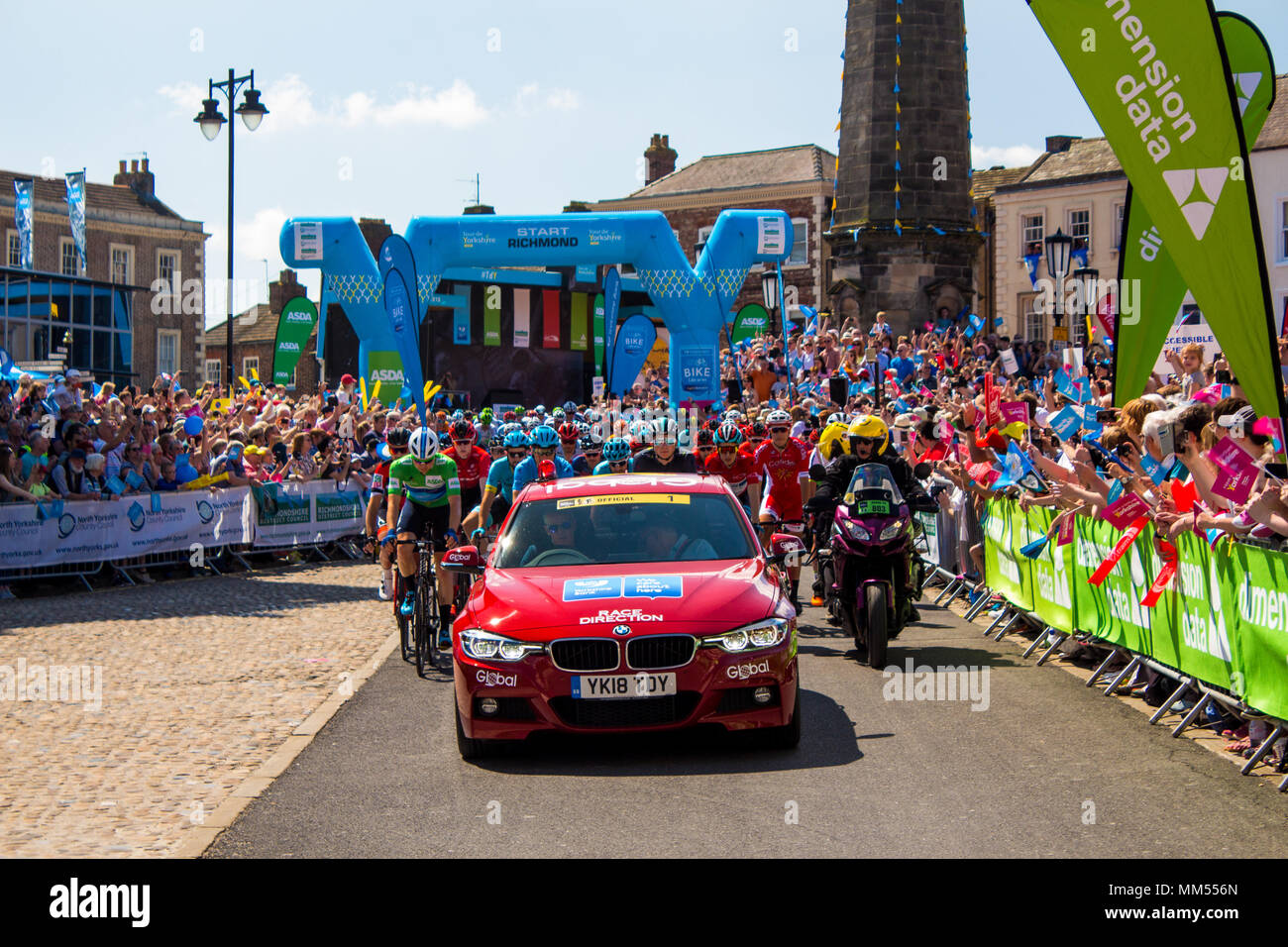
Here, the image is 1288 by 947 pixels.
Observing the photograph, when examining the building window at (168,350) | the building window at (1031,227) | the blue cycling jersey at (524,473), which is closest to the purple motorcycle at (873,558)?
the blue cycling jersey at (524,473)

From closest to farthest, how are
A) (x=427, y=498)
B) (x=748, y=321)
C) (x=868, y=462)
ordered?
(x=868, y=462) < (x=427, y=498) < (x=748, y=321)

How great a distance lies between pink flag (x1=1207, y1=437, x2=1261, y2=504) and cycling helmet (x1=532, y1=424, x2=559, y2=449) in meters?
6.11

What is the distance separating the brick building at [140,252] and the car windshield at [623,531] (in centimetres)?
5064

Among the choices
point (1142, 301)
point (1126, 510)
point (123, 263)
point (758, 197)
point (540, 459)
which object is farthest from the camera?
point (758, 197)

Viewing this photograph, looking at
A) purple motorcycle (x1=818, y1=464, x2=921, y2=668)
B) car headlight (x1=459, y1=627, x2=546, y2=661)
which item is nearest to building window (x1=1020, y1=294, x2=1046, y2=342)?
purple motorcycle (x1=818, y1=464, x2=921, y2=668)

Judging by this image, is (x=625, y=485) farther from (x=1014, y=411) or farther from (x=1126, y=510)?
(x=1014, y=411)

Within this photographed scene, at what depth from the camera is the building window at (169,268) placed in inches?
2479

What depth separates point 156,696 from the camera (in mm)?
11023

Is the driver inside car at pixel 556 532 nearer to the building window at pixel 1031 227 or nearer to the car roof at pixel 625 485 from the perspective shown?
the car roof at pixel 625 485

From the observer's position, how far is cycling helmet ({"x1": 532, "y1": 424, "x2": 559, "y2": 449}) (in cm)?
1323

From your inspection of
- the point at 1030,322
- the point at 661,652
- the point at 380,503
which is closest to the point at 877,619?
the point at 661,652

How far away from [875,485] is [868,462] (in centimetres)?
45

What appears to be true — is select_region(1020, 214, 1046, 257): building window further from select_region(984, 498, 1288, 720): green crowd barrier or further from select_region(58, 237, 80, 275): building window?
select_region(984, 498, 1288, 720): green crowd barrier
